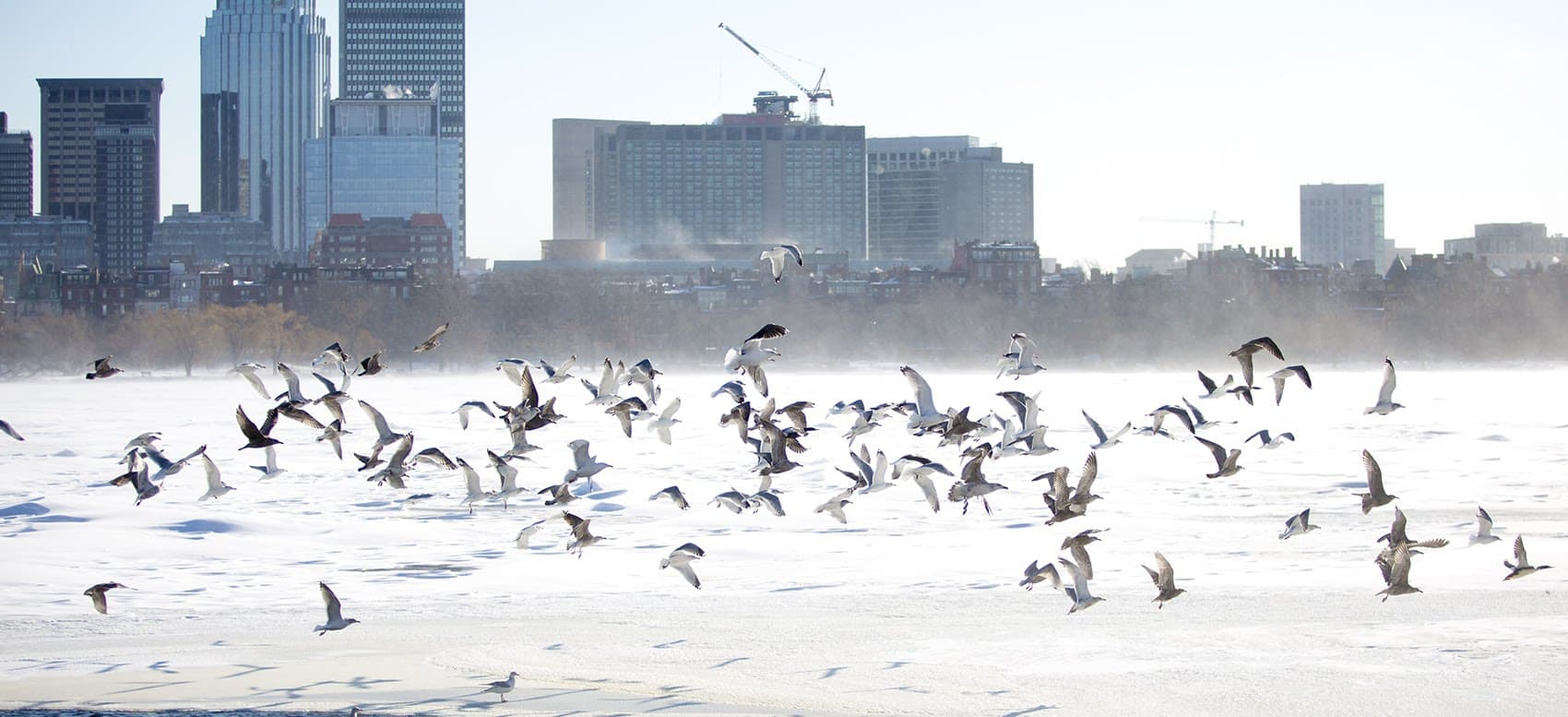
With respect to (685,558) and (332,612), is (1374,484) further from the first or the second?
(332,612)

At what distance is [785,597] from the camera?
2367 cm

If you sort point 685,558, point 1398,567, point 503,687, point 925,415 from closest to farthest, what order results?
point 503,687 < point 1398,567 < point 685,558 < point 925,415

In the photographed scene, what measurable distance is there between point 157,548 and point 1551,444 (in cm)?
3200

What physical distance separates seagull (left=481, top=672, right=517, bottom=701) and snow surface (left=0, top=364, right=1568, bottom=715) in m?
0.14

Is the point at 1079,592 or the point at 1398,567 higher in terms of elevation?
the point at 1398,567

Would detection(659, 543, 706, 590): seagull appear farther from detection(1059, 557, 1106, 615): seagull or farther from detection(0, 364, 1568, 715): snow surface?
detection(1059, 557, 1106, 615): seagull

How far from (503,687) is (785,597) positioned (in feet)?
20.1

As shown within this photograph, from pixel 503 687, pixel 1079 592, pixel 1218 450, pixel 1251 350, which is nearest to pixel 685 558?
pixel 503 687

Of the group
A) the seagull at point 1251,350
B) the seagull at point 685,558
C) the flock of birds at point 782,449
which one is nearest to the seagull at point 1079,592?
the flock of birds at point 782,449

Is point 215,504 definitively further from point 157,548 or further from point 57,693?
point 57,693

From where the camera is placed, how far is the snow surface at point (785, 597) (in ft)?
60.3

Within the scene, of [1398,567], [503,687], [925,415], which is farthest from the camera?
[925,415]

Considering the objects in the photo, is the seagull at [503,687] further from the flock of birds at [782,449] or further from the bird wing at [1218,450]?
the bird wing at [1218,450]

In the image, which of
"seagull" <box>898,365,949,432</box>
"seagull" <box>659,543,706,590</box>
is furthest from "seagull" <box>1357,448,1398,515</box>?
"seagull" <box>659,543,706,590</box>
